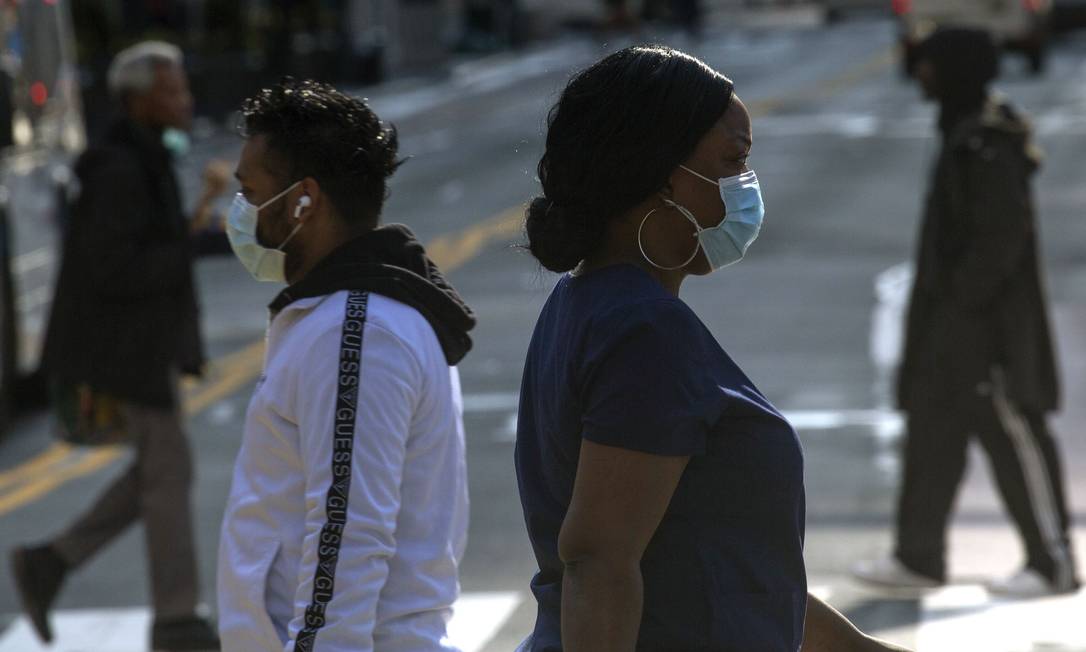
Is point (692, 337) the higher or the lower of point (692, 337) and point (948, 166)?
the higher

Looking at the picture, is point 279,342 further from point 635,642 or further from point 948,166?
point 948,166

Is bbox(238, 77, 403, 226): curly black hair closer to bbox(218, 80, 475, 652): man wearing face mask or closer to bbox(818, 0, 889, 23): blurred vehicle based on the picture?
bbox(218, 80, 475, 652): man wearing face mask

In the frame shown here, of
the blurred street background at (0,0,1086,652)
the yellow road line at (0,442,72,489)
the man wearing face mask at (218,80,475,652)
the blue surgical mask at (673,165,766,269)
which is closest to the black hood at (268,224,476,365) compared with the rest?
the man wearing face mask at (218,80,475,652)

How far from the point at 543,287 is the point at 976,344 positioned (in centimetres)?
422

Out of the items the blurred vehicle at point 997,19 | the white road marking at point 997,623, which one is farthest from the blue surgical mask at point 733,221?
the blurred vehicle at point 997,19

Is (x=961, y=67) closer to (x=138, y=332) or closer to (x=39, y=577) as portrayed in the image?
(x=138, y=332)

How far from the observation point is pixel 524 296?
49.1 ft

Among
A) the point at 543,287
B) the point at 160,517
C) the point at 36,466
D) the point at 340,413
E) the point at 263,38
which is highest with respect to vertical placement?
the point at 543,287

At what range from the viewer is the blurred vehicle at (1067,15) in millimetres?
37656

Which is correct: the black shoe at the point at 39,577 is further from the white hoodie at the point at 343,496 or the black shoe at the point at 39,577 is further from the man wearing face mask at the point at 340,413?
the white hoodie at the point at 343,496

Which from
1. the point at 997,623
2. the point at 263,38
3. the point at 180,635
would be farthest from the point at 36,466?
the point at 263,38

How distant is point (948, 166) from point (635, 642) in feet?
14.8

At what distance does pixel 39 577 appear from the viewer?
6719 millimetres

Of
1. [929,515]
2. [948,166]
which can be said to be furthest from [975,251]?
[929,515]
